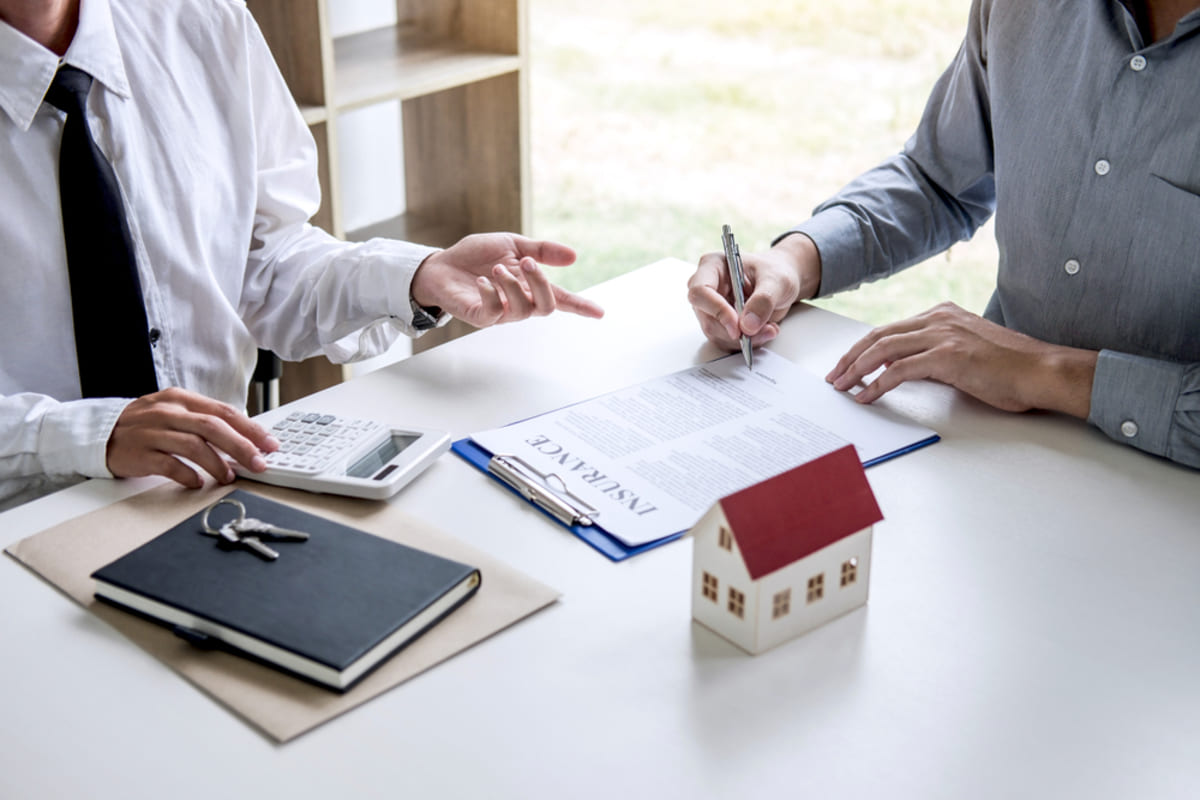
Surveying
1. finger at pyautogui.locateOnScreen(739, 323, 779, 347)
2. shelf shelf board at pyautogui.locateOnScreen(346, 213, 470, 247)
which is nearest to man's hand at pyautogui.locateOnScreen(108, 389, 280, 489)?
finger at pyautogui.locateOnScreen(739, 323, 779, 347)

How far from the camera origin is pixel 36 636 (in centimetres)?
92

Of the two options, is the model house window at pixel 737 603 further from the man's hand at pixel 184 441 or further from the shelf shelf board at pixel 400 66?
the shelf shelf board at pixel 400 66

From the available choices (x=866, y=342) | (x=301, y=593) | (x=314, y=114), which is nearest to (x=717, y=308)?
(x=866, y=342)

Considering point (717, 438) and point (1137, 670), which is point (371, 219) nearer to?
point (717, 438)

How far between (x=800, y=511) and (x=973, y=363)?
0.46 m

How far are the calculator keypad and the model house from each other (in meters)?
0.39

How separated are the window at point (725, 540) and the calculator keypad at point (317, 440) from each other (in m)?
0.42

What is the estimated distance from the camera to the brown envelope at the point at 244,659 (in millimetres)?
847

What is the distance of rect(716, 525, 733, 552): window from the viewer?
2.86 feet

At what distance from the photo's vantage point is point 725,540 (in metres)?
0.88

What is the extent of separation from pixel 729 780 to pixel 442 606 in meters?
0.27

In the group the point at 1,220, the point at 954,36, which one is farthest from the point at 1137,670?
the point at 954,36

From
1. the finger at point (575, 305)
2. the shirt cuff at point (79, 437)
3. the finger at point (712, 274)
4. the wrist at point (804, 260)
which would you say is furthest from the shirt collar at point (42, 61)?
the wrist at point (804, 260)

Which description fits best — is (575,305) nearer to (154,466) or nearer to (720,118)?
(154,466)
